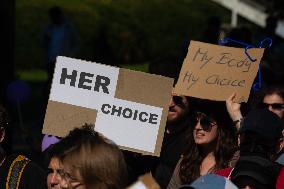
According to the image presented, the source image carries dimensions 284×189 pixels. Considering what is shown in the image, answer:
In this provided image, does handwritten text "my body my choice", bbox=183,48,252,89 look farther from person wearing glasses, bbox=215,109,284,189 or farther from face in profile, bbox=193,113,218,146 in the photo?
person wearing glasses, bbox=215,109,284,189

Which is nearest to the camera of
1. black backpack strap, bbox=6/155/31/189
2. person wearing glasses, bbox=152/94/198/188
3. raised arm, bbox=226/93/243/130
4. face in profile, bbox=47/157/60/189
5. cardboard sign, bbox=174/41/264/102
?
face in profile, bbox=47/157/60/189

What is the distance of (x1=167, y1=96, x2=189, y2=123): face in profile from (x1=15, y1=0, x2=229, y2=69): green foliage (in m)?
17.4

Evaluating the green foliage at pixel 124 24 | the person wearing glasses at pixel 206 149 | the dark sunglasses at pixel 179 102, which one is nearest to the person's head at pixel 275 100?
the dark sunglasses at pixel 179 102

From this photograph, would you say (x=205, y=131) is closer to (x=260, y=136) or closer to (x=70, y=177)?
(x=260, y=136)

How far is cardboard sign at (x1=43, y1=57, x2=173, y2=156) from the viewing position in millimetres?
5789

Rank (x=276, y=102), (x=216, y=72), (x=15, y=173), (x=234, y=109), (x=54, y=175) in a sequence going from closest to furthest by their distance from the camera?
1. (x=54, y=175)
2. (x=15, y=173)
3. (x=234, y=109)
4. (x=216, y=72)
5. (x=276, y=102)

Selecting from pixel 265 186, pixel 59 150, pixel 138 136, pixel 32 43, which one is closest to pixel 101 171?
pixel 59 150

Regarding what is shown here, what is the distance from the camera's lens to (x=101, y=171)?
4090 mm

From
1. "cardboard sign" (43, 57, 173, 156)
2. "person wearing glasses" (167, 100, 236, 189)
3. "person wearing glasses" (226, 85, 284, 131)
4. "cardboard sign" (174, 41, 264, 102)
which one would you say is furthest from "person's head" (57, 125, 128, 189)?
"person wearing glasses" (226, 85, 284, 131)

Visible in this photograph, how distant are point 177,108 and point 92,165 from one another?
2.10m

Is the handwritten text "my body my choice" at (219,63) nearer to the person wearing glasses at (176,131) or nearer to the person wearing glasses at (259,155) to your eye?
the person wearing glasses at (176,131)

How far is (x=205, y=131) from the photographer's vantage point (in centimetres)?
551

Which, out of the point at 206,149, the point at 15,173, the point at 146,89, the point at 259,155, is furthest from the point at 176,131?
the point at 259,155

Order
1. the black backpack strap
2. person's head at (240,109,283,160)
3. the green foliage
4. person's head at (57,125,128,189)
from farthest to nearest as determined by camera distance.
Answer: the green foliage
the black backpack strap
person's head at (240,109,283,160)
person's head at (57,125,128,189)
